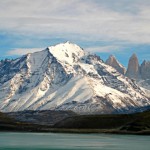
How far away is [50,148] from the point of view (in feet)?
516

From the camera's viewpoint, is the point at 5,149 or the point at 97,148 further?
the point at 97,148

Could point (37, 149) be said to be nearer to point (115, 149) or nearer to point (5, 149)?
point (5, 149)

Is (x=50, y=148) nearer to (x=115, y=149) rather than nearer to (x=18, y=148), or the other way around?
(x=18, y=148)

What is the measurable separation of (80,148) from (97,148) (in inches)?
228

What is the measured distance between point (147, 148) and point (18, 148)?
41.5 metres

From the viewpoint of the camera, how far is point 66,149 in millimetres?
154500

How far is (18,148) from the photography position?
15588 centimetres

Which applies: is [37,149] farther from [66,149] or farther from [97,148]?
[97,148]

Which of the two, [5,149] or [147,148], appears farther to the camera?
[147,148]

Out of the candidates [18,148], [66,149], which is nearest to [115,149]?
[66,149]

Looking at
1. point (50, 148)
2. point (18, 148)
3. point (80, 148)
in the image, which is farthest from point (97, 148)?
point (18, 148)

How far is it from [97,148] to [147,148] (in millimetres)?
16176

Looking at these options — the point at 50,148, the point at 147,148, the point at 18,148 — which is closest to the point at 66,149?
the point at 50,148

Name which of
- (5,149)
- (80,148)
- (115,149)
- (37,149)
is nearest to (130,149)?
(115,149)
